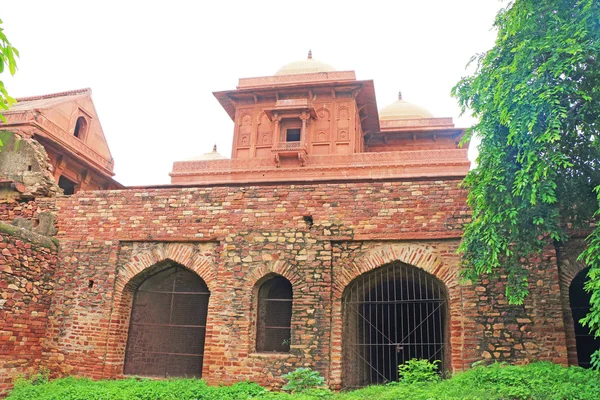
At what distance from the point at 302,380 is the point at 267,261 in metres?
2.05

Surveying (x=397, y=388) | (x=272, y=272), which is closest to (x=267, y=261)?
(x=272, y=272)

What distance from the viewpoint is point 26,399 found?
24.7ft

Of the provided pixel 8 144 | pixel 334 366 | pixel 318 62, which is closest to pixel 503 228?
pixel 334 366

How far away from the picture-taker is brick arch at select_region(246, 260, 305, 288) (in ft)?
26.9

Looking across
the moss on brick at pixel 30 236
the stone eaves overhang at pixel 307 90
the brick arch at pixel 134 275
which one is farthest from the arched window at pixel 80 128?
the brick arch at pixel 134 275

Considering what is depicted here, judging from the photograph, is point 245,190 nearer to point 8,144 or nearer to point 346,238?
point 346,238

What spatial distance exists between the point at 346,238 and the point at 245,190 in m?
2.07

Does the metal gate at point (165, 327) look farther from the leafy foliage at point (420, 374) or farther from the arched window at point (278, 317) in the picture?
the leafy foliage at point (420, 374)

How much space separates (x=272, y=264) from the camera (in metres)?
8.31

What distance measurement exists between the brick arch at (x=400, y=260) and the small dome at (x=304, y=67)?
12214mm

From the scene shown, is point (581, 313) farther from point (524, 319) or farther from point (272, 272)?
point (272, 272)

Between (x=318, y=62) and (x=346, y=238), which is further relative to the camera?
(x=318, y=62)

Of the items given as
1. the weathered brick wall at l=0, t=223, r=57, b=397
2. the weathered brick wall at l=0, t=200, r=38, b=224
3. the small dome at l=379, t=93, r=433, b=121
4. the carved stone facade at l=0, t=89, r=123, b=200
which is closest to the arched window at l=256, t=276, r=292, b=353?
the weathered brick wall at l=0, t=223, r=57, b=397

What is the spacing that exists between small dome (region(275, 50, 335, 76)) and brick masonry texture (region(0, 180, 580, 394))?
1140cm
